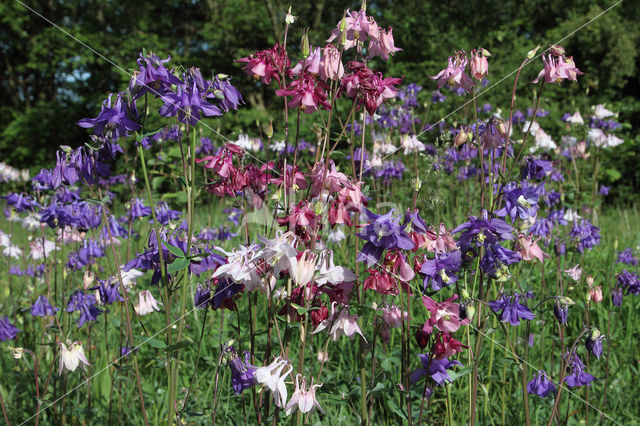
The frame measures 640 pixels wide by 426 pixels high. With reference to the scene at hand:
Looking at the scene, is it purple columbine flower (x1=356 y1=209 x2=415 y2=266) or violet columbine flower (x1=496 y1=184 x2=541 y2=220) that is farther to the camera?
violet columbine flower (x1=496 y1=184 x2=541 y2=220)

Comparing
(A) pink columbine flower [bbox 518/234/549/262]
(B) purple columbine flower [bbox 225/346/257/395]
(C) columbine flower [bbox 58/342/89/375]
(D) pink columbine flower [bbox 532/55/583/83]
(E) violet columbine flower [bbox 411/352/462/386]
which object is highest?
(D) pink columbine flower [bbox 532/55/583/83]

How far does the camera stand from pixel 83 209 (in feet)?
7.75

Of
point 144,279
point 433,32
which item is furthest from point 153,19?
point 144,279

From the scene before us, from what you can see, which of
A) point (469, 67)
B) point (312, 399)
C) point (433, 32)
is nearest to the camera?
point (312, 399)

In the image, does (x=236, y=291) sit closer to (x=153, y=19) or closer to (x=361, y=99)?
(x=361, y=99)

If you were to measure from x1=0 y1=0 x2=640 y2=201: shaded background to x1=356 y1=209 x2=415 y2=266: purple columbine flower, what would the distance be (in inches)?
255

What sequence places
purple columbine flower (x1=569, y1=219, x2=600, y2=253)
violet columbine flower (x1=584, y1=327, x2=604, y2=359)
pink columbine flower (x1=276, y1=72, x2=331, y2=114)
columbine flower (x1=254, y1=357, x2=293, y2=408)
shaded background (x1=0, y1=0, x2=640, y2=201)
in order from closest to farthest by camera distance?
columbine flower (x1=254, y1=357, x2=293, y2=408), pink columbine flower (x1=276, y1=72, x2=331, y2=114), violet columbine flower (x1=584, y1=327, x2=604, y2=359), purple columbine flower (x1=569, y1=219, x2=600, y2=253), shaded background (x1=0, y1=0, x2=640, y2=201)

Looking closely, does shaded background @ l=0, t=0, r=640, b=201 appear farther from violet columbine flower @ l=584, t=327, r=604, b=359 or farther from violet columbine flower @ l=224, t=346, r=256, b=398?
violet columbine flower @ l=584, t=327, r=604, b=359

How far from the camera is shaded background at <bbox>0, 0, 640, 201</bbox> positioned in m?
10.2

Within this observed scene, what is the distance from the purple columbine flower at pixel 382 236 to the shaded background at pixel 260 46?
6.47m

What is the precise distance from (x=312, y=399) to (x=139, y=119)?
0.91 m

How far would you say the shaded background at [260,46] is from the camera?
10.2 metres

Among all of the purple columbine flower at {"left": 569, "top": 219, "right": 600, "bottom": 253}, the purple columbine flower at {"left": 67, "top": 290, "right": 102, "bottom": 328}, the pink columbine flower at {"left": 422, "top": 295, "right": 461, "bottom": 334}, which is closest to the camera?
the pink columbine flower at {"left": 422, "top": 295, "right": 461, "bottom": 334}

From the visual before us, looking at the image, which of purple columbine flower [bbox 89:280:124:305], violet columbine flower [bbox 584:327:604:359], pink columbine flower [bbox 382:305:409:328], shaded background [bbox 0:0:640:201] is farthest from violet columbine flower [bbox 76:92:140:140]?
shaded background [bbox 0:0:640:201]
